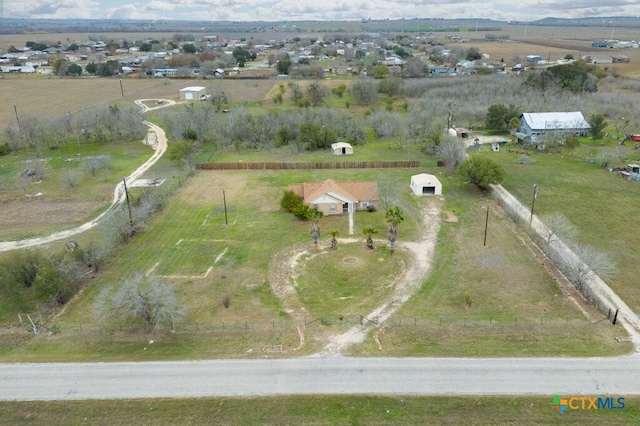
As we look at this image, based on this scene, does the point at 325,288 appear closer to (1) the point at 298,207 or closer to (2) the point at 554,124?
(1) the point at 298,207

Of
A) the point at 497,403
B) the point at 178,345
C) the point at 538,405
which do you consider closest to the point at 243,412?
the point at 178,345

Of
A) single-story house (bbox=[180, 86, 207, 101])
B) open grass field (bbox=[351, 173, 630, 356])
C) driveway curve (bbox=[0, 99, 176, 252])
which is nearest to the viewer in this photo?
open grass field (bbox=[351, 173, 630, 356])

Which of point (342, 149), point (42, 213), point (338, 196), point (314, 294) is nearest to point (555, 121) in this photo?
point (342, 149)

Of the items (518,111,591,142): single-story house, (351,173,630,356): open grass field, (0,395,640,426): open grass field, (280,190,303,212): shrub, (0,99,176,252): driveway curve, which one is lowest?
(351,173,630,356): open grass field

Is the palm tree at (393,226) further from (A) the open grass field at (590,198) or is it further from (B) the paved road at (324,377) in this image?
(A) the open grass field at (590,198)

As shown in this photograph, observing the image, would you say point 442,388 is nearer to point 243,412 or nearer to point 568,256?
point 243,412

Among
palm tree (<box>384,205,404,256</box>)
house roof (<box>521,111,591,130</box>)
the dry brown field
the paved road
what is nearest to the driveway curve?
the paved road

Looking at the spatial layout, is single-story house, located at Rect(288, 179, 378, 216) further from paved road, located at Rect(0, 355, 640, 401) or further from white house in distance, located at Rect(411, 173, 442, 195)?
paved road, located at Rect(0, 355, 640, 401)

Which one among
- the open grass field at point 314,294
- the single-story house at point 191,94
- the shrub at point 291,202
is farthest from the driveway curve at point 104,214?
the single-story house at point 191,94
